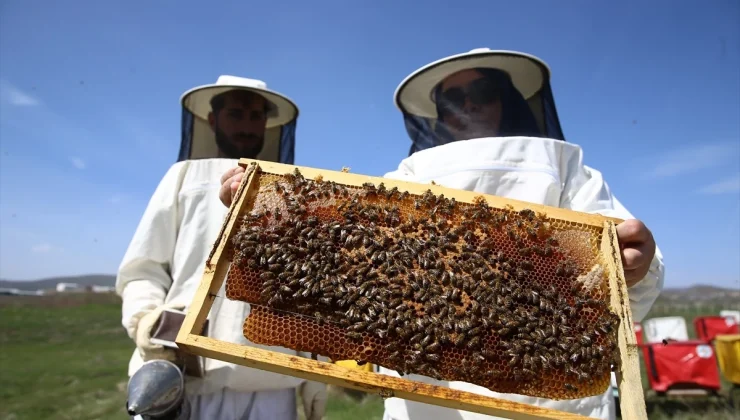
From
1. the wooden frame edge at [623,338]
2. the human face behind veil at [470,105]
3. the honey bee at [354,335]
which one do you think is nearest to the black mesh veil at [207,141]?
the human face behind veil at [470,105]

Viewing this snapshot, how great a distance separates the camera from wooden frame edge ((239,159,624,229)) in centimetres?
244

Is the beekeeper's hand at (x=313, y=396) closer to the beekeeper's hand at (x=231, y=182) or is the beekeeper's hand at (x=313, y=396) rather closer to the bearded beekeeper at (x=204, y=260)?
the bearded beekeeper at (x=204, y=260)

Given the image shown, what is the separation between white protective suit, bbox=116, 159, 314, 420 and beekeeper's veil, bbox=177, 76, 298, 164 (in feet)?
1.61

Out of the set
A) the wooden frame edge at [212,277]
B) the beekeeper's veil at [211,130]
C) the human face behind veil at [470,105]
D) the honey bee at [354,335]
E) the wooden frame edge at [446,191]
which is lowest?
the honey bee at [354,335]

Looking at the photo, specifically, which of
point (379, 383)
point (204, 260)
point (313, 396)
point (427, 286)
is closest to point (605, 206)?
point (427, 286)

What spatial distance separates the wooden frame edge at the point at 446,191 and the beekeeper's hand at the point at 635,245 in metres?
0.07

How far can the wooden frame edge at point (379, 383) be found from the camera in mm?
1896

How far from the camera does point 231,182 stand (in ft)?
9.16

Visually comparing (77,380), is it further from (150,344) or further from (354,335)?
(354,335)

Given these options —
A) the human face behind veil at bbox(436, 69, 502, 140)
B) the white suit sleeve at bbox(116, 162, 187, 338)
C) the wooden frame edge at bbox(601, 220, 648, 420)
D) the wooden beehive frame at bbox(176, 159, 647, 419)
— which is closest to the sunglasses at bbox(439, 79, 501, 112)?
the human face behind veil at bbox(436, 69, 502, 140)

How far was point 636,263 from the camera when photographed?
243 centimetres

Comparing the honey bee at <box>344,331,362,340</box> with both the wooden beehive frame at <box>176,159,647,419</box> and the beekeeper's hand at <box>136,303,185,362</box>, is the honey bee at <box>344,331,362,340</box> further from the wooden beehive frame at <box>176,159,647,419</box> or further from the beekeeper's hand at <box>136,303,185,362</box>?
the beekeeper's hand at <box>136,303,185,362</box>

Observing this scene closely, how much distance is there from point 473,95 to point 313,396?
3123 mm

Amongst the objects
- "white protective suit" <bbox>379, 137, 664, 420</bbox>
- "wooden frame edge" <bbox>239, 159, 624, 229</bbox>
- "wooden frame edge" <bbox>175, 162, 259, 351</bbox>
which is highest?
"white protective suit" <bbox>379, 137, 664, 420</bbox>
